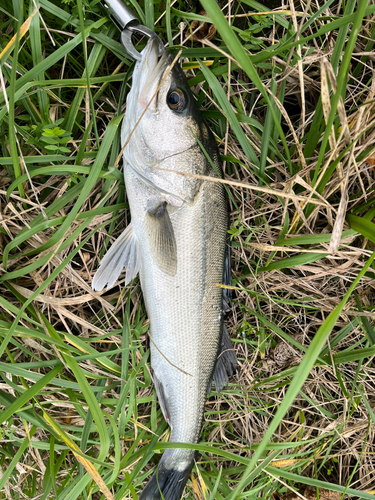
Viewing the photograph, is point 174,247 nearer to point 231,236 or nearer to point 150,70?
point 231,236

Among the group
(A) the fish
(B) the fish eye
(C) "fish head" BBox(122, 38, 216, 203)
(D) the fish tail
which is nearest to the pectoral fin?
(A) the fish

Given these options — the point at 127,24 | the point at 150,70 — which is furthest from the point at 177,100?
the point at 127,24

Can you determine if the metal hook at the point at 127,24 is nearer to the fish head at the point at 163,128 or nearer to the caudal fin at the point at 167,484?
the fish head at the point at 163,128

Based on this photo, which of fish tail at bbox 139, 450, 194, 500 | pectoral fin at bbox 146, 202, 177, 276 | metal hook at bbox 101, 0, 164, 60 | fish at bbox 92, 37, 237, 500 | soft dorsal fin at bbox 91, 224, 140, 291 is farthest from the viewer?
fish tail at bbox 139, 450, 194, 500

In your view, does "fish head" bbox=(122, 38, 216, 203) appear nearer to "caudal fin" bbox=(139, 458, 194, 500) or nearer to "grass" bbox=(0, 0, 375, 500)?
"grass" bbox=(0, 0, 375, 500)

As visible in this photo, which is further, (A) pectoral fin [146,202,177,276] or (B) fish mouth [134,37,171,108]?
(A) pectoral fin [146,202,177,276]

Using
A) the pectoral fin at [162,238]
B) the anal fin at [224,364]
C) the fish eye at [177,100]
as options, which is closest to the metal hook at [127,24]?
the fish eye at [177,100]

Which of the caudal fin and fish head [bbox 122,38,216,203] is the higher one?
fish head [bbox 122,38,216,203]

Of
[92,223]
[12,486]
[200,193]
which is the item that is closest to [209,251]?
[200,193]
